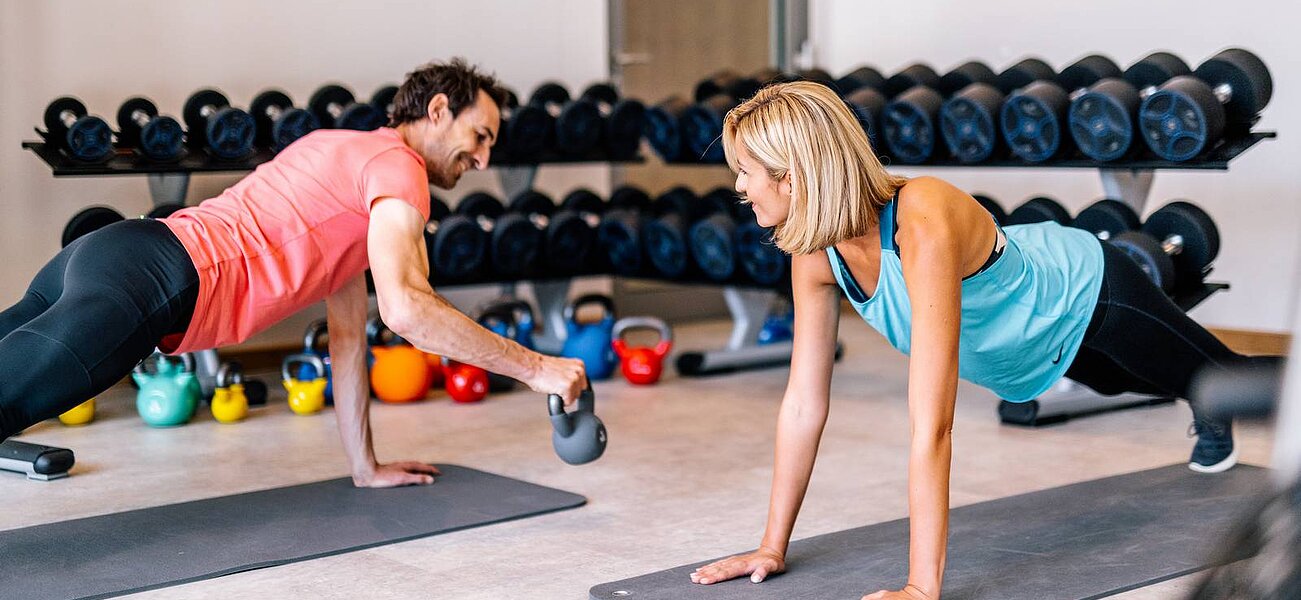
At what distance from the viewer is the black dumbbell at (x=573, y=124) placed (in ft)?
15.9

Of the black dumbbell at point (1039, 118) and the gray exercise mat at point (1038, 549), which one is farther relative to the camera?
the black dumbbell at point (1039, 118)

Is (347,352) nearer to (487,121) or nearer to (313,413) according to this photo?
(487,121)

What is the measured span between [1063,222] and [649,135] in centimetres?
179

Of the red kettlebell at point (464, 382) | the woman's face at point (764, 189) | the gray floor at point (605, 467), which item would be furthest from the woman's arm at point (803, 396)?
the red kettlebell at point (464, 382)

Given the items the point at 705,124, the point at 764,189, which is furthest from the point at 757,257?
the point at 764,189

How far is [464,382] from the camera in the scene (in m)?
4.20

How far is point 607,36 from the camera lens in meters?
5.90

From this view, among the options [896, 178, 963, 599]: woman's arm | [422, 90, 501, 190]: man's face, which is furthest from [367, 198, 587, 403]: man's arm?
[896, 178, 963, 599]: woman's arm

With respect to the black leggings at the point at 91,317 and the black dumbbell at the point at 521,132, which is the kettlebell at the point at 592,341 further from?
the black leggings at the point at 91,317

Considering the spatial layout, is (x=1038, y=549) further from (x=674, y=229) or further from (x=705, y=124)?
(x=705, y=124)

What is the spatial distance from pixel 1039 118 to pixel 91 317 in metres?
2.70

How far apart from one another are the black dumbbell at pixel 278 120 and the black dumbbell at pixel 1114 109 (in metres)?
2.34

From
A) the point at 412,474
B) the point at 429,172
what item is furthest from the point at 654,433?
the point at 429,172

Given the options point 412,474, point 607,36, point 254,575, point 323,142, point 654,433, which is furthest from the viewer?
point 607,36
